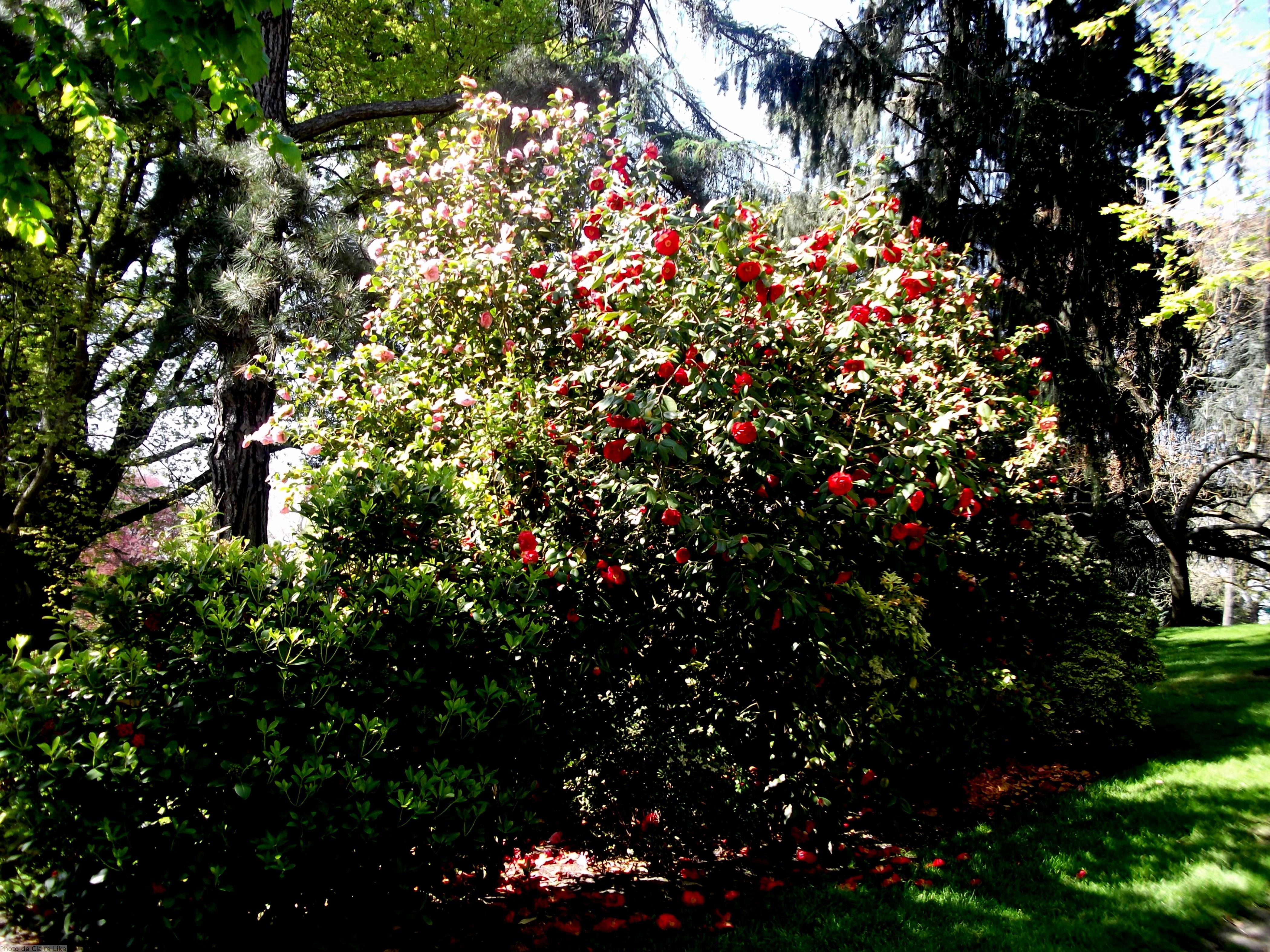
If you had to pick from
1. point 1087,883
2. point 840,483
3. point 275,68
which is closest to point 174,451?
point 275,68

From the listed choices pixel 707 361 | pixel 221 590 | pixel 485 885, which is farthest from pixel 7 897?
pixel 707 361

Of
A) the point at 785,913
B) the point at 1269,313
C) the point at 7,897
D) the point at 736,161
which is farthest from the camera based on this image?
the point at 736,161

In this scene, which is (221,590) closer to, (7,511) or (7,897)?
(7,897)

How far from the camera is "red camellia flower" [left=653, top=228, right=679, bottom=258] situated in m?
2.96

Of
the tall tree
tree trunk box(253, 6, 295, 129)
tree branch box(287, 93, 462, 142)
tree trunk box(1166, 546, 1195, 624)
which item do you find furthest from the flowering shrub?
tree trunk box(1166, 546, 1195, 624)

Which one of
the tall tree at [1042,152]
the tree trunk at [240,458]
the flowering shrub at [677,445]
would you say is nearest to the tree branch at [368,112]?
the tree trunk at [240,458]

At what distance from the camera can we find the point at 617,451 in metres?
3.07

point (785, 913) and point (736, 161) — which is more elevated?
point (736, 161)

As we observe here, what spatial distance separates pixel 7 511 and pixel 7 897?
10.5 m

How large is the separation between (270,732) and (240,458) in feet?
18.3

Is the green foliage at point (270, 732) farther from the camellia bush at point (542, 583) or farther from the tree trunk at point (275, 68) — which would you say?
the tree trunk at point (275, 68)

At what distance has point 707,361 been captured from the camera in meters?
2.86

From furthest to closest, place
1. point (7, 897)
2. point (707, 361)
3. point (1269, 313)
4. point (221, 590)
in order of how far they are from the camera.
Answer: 1. point (1269, 313)
2. point (707, 361)
3. point (221, 590)
4. point (7, 897)

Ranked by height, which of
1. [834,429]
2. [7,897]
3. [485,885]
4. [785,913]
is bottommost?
[785,913]
